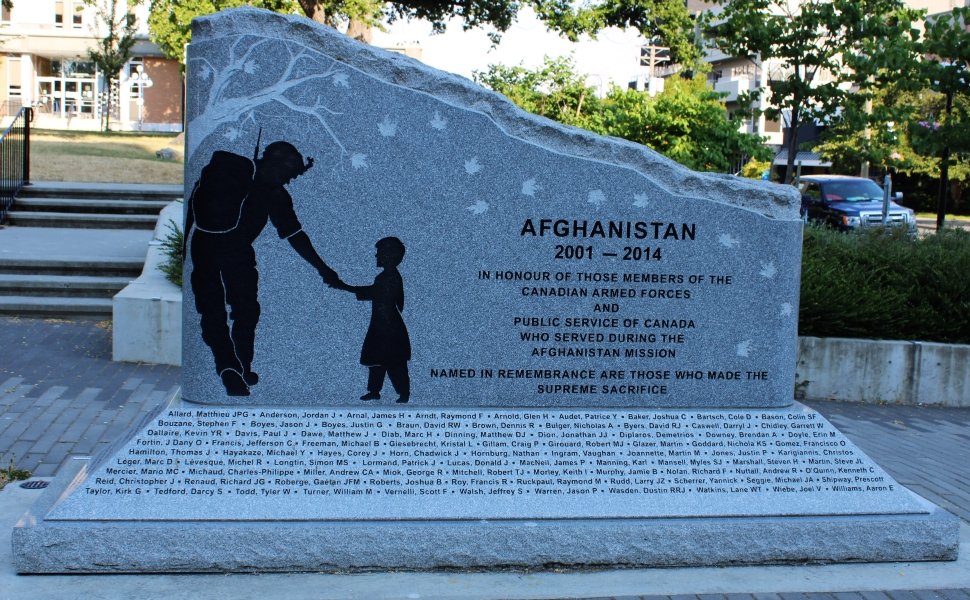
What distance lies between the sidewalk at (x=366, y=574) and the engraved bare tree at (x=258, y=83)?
6.35 feet

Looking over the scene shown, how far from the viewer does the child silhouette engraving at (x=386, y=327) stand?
187 inches

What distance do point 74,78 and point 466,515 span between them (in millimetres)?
63601

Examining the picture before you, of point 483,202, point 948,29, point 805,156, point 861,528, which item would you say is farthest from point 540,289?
point 805,156

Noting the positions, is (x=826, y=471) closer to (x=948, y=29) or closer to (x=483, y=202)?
(x=483, y=202)

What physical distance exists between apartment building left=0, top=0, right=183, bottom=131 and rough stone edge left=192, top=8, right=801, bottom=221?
58170mm

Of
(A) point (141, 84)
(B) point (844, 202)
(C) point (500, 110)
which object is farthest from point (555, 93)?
(A) point (141, 84)

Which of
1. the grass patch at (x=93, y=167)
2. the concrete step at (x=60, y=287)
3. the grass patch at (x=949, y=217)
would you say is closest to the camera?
the concrete step at (x=60, y=287)

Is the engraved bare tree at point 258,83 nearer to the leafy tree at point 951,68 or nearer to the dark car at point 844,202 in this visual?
the leafy tree at point 951,68

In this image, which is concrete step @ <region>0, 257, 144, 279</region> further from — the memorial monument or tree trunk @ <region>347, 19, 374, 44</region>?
tree trunk @ <region>347, 19, 374, 44</region>

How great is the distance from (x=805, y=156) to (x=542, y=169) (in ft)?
184

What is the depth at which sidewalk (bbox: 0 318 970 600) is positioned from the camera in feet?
14.1

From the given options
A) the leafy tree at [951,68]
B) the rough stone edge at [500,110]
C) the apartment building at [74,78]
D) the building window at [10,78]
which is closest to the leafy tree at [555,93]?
the leafy tree at [951,68]

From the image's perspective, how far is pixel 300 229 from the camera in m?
4.69

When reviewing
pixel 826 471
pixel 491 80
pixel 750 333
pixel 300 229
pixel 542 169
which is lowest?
pixel 826 471
